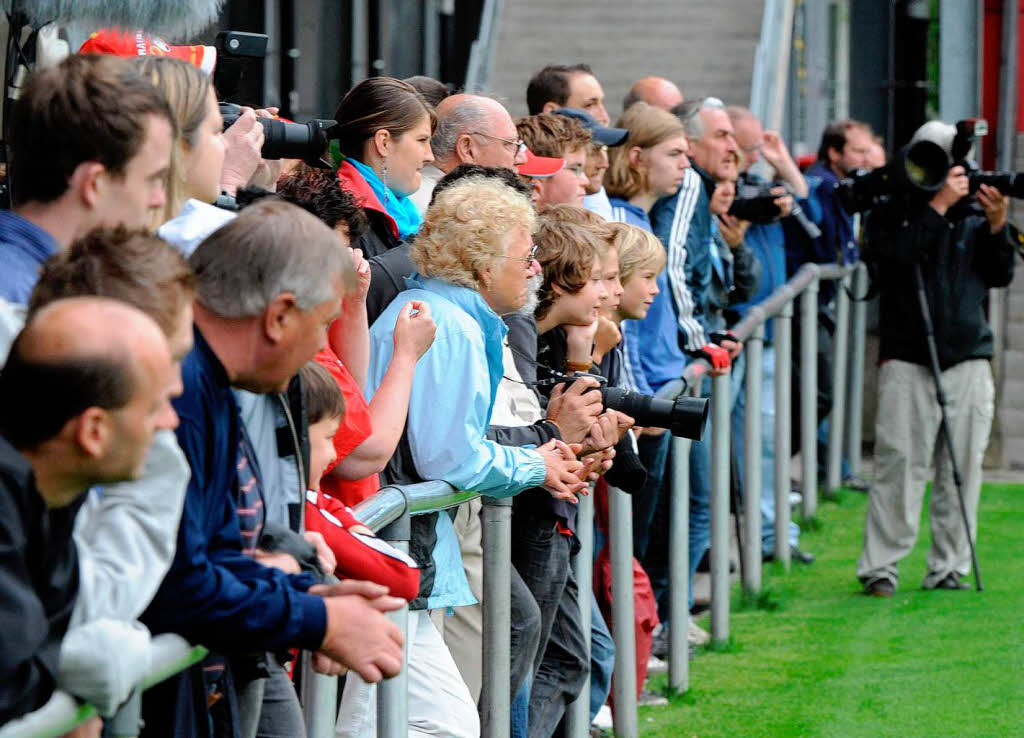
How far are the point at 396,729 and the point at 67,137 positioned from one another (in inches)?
48.3

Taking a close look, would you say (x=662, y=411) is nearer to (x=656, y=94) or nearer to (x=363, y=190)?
(x=363, y=190)

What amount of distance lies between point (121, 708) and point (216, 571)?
1.12 feet

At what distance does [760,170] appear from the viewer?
13.0 meters

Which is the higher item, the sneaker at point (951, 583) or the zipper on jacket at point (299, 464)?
the zipper on jacket at point (299, 464)

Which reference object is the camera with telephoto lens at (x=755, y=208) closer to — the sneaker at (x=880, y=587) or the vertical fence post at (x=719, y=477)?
the vertical fence post at (x=719, y=477)

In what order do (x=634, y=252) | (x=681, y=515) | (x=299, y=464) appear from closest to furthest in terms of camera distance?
1. (x=299, y=464)
2. (x=634, y=252)
3. (x=681, y=515)

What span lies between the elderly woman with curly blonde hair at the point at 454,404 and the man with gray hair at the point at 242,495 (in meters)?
0.93

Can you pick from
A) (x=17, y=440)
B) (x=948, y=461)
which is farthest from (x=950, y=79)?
(x=17, y=440)

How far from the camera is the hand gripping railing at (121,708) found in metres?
1.92

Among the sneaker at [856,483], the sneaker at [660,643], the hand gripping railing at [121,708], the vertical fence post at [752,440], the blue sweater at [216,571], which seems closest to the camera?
the hand gripping railing at [121,708]

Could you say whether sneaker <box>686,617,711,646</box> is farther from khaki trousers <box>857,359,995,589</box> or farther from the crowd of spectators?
khaki trousers <box>857,359,995,589</box>

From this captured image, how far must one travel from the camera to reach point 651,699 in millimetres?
6344

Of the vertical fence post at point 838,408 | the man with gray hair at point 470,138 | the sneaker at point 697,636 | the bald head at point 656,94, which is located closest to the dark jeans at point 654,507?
the sneaker at point 697,636

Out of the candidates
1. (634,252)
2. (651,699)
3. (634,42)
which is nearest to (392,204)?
(634,252)
